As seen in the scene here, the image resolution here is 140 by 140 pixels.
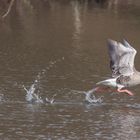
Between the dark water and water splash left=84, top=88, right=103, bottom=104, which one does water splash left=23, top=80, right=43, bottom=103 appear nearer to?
the dark water

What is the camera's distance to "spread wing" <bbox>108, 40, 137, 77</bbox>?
14.9 metres

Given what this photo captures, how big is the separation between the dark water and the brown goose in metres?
0.30

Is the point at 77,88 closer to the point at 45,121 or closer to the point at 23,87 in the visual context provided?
the point at 23,87

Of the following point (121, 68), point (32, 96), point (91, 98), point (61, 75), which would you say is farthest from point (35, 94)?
point (61, 75)

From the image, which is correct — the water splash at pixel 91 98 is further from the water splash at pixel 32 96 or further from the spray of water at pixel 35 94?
the water splash at pixel 32 96

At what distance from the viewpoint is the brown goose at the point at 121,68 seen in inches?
591

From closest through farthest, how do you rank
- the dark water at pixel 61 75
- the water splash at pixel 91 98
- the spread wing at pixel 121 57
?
the dark water at pixel 61 75, the spread wing at pixel 121 57, the water splash at pixel 91 98

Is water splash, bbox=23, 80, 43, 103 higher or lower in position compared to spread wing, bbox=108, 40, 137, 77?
lower

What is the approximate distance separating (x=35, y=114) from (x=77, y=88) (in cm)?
273

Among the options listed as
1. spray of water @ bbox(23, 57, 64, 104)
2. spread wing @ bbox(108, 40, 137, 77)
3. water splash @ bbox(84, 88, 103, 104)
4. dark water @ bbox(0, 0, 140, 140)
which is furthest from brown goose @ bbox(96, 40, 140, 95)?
spray of water @ bbox(23, 57, 64, 104)

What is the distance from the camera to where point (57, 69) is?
1875cm

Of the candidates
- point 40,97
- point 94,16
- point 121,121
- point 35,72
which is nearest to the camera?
point 121,121

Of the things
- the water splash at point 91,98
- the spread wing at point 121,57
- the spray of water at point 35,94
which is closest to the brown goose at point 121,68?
the spread wing at point 121,57

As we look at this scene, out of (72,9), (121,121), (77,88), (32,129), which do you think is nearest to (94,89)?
(77,88)
